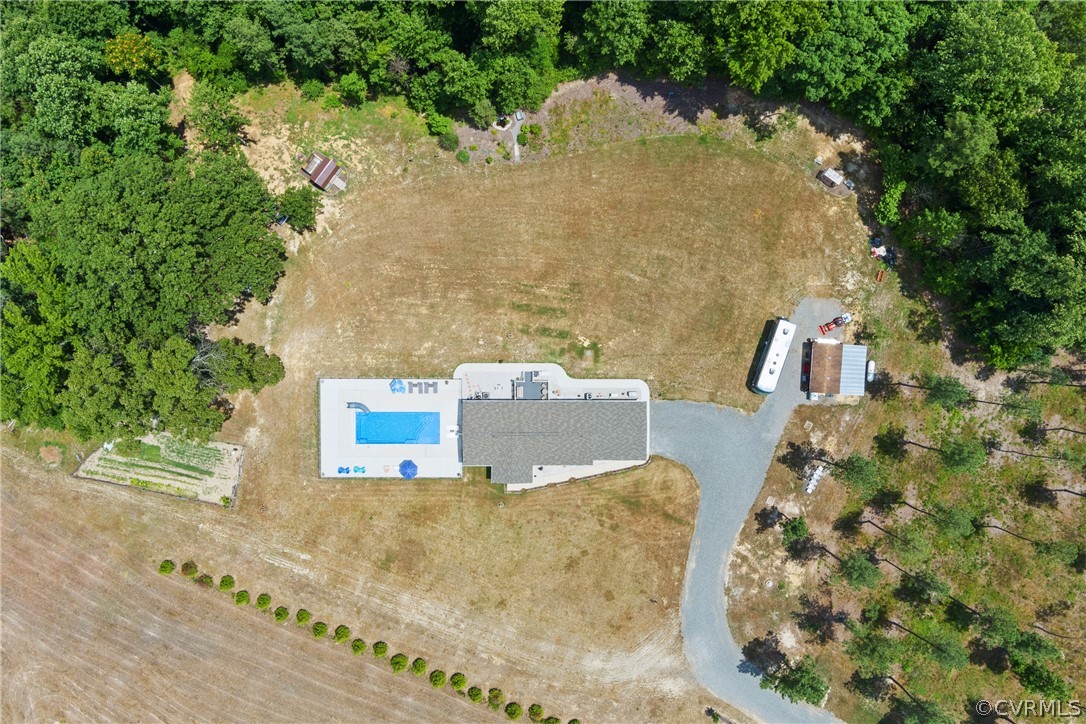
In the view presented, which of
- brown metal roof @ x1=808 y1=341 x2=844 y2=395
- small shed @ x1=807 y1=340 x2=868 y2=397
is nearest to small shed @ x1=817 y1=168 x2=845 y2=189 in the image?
small shed @ x1=807 y1=340 x2=868 y2=397

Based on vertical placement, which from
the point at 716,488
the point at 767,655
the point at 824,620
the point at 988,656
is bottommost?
the point at 767,655

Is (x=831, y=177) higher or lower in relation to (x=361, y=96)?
lower

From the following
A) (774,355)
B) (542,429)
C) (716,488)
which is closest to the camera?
(542,429)

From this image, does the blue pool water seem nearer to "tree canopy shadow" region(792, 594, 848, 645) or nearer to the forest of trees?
the forest of trees

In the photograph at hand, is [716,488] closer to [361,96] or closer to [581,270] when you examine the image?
[581,270]

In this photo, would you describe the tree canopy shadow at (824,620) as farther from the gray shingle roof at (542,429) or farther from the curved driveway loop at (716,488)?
the gray shingle roof at (542,429)

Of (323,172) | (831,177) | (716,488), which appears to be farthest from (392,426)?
(831,177)

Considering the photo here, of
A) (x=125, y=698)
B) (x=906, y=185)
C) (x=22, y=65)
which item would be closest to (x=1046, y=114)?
(x=906, y=185)
